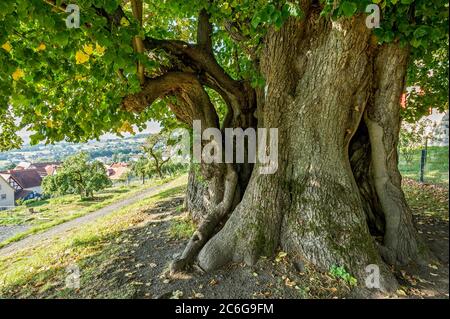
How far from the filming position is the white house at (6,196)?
201 inches

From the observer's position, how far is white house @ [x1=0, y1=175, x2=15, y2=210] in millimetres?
5098

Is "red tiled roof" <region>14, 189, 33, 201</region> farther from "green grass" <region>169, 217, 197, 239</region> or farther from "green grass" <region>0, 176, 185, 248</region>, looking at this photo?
"green grass" <region>169, 217, 197, 239</region>

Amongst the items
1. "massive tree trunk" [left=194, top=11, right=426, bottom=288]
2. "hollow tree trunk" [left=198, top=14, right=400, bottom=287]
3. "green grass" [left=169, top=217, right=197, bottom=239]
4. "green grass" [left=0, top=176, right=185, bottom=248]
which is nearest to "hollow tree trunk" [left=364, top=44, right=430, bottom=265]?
"massive tree trunk" [left=194, top=11, right=426, bottom=288]

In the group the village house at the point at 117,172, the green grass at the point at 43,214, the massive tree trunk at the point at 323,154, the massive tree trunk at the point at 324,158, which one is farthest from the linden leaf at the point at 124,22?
the village house at the point at 117,172

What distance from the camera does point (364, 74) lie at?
359 centimetres

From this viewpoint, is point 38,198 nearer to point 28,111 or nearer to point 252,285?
point 28,111

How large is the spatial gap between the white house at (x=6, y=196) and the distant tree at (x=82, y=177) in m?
7.61

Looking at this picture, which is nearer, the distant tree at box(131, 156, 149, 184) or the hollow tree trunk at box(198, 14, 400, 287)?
the hollow tree trunk at box(198, 14, 400, 287)

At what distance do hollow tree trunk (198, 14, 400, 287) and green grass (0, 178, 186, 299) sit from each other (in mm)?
1880

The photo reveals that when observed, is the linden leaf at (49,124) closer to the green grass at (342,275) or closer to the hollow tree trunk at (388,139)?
the green grass at (342,275)

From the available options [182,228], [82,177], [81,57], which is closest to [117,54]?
[81,57]

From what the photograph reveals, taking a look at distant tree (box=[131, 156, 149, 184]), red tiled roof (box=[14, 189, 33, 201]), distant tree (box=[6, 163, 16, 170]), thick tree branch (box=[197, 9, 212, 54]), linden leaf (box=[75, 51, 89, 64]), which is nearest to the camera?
linden leaf (box=[75, 51, 89, 64])
